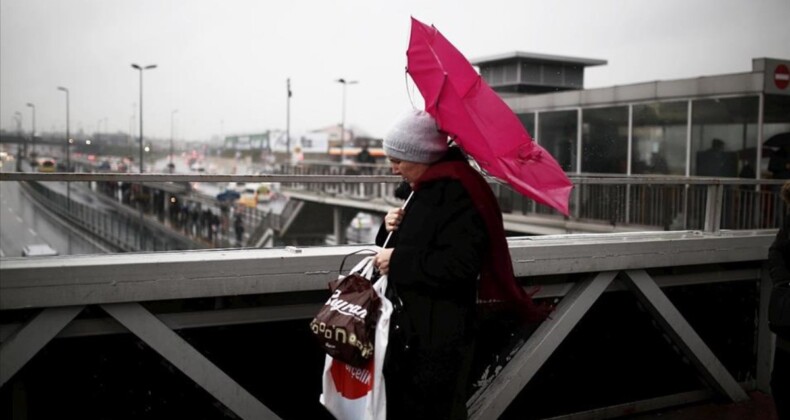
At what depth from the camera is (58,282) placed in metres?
2.74

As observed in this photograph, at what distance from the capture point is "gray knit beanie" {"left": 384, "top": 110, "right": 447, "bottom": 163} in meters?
2.55

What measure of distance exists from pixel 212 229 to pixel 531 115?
32.9 m

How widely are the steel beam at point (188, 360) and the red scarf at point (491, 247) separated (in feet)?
4.09

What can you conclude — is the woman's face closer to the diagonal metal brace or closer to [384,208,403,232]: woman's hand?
[384,208,403,232]: woman's hand

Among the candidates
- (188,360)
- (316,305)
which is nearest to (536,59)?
(316,305)

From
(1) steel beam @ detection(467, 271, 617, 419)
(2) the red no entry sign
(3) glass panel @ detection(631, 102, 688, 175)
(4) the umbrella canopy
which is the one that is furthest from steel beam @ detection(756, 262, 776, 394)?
(3) glass panel @ detection(631, 102, 688, 175)

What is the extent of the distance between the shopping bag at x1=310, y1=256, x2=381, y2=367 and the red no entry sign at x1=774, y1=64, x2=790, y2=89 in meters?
15.1

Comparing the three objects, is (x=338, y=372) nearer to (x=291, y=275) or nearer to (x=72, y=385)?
(x=291, y=275)

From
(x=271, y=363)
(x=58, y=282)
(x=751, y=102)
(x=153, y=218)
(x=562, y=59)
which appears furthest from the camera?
(x=153, y=218)

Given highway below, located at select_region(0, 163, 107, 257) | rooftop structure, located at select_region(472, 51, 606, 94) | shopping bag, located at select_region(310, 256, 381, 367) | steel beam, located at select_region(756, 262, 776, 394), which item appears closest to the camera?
shopping bag, located at select_region(310, 256, 381, 367)

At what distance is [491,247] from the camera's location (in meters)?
2.65

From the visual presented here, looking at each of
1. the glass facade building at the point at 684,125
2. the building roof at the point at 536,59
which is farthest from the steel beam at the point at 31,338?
the building roof at the point at 536,59

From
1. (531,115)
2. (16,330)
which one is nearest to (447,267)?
(16,330)

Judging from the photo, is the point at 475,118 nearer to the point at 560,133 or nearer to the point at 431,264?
the point at 431,264
